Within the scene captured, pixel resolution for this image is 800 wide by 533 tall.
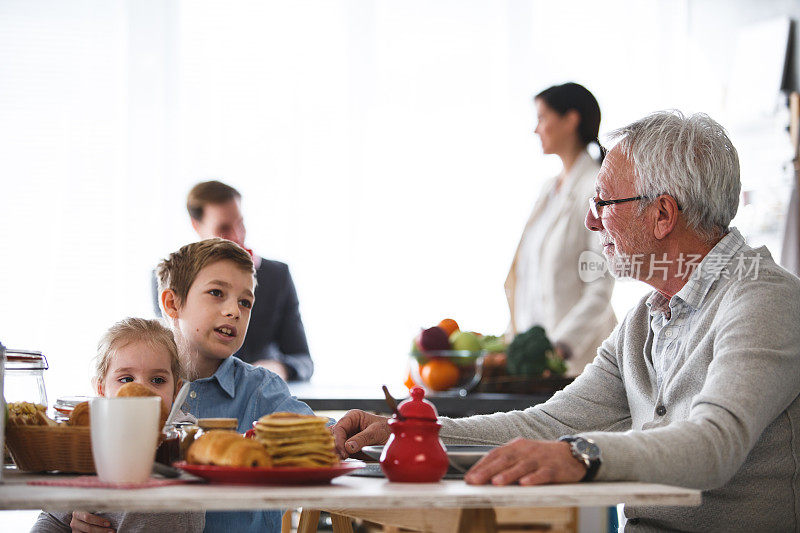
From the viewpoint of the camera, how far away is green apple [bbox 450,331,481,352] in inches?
119

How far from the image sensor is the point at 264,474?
1078 millimetres

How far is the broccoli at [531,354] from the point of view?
2.80 m

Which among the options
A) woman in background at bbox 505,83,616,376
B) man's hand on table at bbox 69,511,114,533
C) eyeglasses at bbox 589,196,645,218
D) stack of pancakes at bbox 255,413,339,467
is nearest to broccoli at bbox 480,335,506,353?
woman in background at bbox 505,83,616,376

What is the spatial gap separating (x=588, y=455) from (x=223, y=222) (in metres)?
2.44

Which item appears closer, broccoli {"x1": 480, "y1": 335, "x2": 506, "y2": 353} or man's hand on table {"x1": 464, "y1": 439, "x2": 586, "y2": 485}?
man's hand on table {"x1": 464, "y1": 439, "x2": 586, "y2": 485}

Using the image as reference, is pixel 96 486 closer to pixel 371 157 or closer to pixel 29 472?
pixel 29 472

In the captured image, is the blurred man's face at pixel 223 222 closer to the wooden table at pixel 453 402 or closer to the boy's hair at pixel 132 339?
the wooden table at pixel 453 402

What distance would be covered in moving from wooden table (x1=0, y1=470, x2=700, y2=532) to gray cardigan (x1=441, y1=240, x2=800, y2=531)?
3.8 inches

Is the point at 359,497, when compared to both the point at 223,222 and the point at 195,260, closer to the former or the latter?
the point at 195,260

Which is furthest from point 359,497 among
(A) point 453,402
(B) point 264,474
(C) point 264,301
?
(C) point 264,301

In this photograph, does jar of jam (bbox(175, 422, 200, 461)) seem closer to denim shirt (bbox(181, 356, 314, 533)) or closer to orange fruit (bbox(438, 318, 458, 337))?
denim shirt (bbox(181, 356, 314, 533))

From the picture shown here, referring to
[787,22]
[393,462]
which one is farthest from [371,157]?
[393,462]

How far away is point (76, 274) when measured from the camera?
4.84 metres

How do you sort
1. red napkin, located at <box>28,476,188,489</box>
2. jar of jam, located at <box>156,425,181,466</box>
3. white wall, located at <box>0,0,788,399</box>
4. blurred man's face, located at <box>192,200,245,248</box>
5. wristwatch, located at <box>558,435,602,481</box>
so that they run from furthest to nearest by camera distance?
white wall, located at <box>0,0,788,399</box>, blurred man's face, located at <box>192,200,245,248</box>, jar of jam, located at <box>156,425,181,466</box>, wristwatch, located at <box>558,435,602,481</box>, red napkin, located at <box>28,476,188,489</box>
